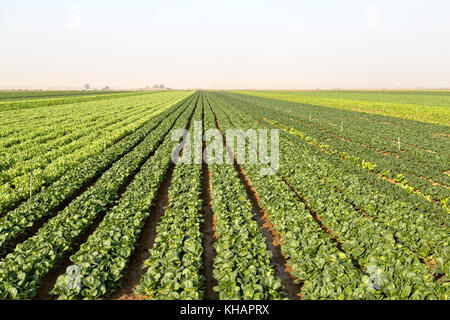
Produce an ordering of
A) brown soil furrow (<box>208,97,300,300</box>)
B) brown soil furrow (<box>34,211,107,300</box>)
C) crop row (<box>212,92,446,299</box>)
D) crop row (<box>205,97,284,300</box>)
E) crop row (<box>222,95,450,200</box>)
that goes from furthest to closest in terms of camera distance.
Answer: crop row (<box>222,95,450,200</box>) < brown soil furrow (<box>208,97,300,300</box>) < brown soil furrow (<box>34,211,107,300</box>) < crop row (<box>205,97,284,300</box>) < crop row (<box>212,92,446,299</box>)

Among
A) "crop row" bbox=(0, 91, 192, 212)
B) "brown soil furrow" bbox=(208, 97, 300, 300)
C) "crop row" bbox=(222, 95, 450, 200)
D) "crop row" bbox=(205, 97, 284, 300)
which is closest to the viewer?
"crop row" bbox=(205, 97, 284, 300)

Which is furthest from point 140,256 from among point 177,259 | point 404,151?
point 404,151

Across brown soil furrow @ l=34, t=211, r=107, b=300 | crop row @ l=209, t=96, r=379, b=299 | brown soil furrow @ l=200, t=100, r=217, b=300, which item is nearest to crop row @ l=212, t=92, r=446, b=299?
crop row @ l=209, t=96, r=379, b=299

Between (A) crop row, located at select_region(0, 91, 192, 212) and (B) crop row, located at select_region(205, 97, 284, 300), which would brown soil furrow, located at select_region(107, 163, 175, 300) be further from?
(A) crop row, located at select_region(0, 91, 192, 212)

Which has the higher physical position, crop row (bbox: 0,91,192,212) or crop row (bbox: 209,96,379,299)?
crop row (bbox: 0,91,192,212)

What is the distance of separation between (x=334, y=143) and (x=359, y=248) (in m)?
14.6

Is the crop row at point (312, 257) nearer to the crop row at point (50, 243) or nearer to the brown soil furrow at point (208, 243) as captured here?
the brown soil furrow at point (208, 243)

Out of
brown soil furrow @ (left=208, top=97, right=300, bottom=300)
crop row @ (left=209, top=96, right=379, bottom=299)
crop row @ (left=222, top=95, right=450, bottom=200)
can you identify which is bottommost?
brown soil furrow @ (left=208, top=97, right=300, bottom=300)

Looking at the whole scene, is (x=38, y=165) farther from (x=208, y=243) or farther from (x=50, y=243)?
(x=208, y=243)

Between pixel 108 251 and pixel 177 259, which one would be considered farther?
pixel 108 251

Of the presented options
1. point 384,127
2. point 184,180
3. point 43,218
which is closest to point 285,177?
point 184,180

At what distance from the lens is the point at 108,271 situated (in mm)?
5820

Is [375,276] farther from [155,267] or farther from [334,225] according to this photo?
[155,267]

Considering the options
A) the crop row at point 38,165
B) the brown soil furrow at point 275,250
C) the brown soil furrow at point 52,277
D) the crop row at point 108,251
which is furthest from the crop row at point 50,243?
the brown soil furrow at point 275,250
